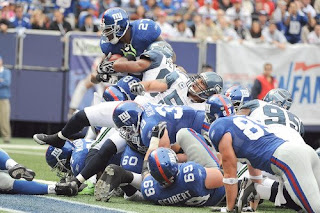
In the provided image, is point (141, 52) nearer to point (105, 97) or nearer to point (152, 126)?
point (105, 97)

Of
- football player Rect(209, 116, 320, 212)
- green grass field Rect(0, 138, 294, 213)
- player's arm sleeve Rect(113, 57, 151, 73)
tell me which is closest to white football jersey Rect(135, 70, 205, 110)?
player's arm sleeve Rect(113, 57, 151, 73)

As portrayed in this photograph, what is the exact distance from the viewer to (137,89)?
8.08 metres

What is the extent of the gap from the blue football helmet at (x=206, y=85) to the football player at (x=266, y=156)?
4.79 ft

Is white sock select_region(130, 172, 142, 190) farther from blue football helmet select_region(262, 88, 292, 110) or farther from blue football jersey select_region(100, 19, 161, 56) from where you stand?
blue football jersey select_region(100, 19, 161, 56)

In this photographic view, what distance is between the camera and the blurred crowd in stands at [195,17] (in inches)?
631

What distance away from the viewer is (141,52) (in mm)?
9086

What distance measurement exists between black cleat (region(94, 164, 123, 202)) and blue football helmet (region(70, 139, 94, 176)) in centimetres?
→ 90

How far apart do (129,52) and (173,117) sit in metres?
1.66

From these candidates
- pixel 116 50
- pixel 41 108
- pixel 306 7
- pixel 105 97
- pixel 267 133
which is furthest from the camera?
pixel 306 7

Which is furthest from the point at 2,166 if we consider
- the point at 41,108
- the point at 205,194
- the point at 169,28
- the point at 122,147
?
the point at 169,28

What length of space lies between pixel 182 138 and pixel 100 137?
1222 mm

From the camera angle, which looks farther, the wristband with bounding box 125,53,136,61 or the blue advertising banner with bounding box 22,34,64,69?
the blue advertising banner with bounding box 22,34,64,69

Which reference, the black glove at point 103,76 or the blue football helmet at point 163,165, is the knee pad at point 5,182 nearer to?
the blue football helmet at point 163,165

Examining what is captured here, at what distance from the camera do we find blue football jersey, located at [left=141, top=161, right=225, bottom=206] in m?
6.91
